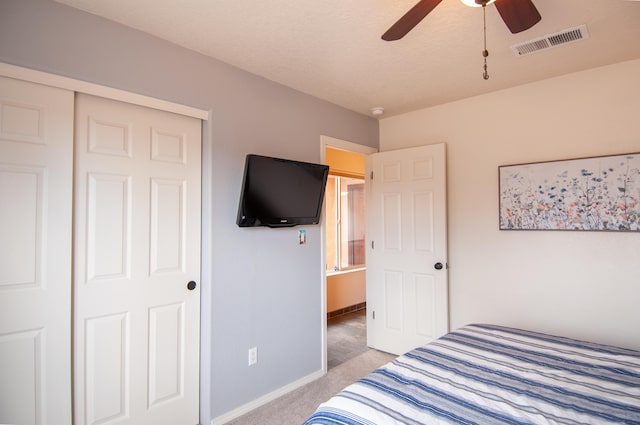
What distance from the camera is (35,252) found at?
1.66 m

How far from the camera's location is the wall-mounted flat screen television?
2348 mm

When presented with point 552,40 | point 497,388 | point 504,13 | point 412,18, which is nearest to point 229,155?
point 412,18

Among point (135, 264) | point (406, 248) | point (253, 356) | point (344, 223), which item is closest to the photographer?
point (135, 264)

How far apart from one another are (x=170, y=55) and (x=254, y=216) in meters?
1.13

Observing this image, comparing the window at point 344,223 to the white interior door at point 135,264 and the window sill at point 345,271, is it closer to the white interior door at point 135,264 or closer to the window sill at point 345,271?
the window sill at point 345,271

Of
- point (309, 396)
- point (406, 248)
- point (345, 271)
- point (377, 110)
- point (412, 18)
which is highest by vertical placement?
point (377, 110)

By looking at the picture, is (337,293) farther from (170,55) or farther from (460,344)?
(170,55)

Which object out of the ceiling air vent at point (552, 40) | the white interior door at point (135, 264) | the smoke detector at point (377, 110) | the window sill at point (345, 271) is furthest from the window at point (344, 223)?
the ceiling air vent at point (552, 40)

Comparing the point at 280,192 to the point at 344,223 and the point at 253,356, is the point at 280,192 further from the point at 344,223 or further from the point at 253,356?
the point at 344,223

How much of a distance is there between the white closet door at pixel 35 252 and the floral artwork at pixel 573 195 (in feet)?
10.0

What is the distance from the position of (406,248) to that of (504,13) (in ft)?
7.43

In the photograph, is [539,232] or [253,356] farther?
[539,232]

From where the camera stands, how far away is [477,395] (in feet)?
4.29

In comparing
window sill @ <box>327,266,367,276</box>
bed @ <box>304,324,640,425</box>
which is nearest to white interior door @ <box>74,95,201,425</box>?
bed @ <box>304,324,640,425</box>
